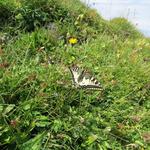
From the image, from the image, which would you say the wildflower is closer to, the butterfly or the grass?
the grass

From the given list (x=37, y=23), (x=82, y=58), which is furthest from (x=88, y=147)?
(x=37, y=23)

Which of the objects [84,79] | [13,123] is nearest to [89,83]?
[84,79]

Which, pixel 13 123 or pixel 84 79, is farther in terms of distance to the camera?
pixel 84 79

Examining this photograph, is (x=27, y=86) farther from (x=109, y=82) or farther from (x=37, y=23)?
(x=37, y=23)

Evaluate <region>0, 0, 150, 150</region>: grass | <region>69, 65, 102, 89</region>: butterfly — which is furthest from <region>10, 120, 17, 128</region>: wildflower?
<region>69, 65, 102, 89</region>: butterfly

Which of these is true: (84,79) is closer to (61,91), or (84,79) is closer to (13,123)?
(61,91)

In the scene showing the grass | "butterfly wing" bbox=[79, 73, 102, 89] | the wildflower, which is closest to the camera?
the wildflower

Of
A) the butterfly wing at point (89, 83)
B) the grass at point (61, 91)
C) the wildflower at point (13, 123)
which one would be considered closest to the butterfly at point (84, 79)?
the butterfly wing at point (89, 83)

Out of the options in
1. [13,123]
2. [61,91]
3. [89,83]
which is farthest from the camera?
[61,91]
